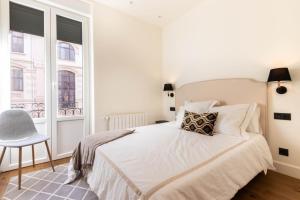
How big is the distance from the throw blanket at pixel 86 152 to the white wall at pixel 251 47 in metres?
1.92

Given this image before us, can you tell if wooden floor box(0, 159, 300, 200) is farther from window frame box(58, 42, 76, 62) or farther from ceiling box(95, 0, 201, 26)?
ceiling box(95, 0, 201, 26)

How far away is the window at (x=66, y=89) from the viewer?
280 centimetres

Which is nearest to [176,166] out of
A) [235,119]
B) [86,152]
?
[86,152]

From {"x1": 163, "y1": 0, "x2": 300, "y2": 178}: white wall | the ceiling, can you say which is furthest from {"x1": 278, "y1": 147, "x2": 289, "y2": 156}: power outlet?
the ceiling

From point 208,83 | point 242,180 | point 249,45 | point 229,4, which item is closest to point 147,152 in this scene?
point 242,180

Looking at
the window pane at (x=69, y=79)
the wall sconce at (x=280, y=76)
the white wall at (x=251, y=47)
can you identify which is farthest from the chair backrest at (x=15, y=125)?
the wall sconce at (x=280, y=76)

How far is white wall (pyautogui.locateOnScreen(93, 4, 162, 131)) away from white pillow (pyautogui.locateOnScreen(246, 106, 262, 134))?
2.08 metres

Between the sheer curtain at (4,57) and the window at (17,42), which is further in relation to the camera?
the window at (17,42)

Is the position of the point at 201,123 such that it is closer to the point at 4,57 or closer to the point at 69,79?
the point at 69,79

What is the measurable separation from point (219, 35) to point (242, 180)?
225 centimetres

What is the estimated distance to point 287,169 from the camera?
2086 millimetres

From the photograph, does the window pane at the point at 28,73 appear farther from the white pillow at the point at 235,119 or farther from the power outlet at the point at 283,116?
the power outlet at the point at 283,116

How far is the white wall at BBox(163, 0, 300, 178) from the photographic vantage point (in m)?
2.02

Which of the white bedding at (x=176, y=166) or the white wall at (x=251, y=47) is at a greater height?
the white wall at (x=251, y=47)
